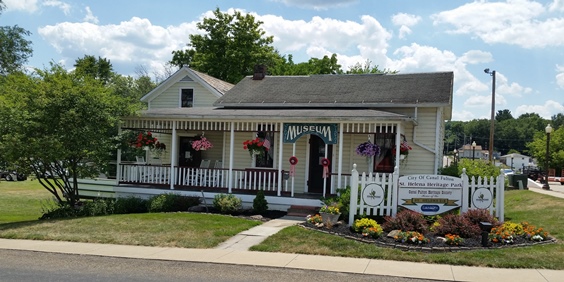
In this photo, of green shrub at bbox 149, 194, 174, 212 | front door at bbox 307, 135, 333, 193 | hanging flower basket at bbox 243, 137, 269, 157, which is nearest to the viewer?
green shrub at bbox 149, 194, 174, 212

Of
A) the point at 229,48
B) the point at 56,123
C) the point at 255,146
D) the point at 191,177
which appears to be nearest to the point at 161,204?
the point at 191,177

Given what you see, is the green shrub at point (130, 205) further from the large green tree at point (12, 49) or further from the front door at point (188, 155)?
the large green tree at point (12, 49)

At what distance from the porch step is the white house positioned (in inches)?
9.9

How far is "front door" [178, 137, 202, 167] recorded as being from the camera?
20594mm

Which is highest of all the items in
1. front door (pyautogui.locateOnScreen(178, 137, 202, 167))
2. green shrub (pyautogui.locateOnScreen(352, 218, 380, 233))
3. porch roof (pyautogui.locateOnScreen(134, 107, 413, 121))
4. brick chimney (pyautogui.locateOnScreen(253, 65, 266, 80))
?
brick chimney (pyautogui.locateOnScreen(253, 65, 266, 80))

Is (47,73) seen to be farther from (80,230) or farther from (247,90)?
(247,90)

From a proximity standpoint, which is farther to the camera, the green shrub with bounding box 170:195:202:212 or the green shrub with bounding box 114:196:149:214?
the green shrub with bounding box 170:195:202:212

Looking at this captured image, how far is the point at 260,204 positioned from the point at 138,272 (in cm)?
698

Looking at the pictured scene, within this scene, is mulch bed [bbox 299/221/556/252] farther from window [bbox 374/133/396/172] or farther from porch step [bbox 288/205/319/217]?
window [bbox 374/133/396/172]

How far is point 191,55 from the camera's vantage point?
42938 millimetres

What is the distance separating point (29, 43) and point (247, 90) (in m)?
24.0

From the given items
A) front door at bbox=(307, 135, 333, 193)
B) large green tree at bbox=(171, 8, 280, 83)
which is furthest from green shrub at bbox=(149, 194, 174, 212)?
large green tree at bbox=(171, 8, 280, 83)

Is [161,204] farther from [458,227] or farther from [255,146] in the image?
[458,227]

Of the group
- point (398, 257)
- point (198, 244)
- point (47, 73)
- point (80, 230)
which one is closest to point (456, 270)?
point (398, 257)
